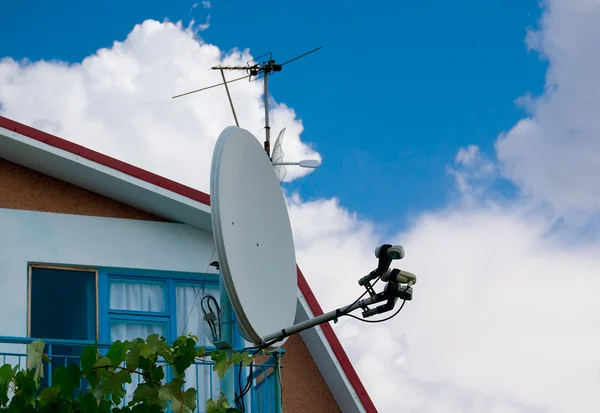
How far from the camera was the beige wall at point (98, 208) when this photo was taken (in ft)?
46.2

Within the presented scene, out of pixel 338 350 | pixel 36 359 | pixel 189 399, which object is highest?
pixel 338 350

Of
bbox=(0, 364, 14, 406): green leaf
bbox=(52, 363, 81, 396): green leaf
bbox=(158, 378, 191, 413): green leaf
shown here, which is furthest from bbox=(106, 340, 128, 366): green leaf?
bbox=(0, 364, 14, 406): green leaf

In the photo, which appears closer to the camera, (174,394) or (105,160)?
(174,394)

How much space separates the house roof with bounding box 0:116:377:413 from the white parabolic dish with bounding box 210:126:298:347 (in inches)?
105

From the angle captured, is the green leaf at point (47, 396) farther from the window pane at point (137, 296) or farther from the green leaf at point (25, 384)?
the window pane at point (137, 296)

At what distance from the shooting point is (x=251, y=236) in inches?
432

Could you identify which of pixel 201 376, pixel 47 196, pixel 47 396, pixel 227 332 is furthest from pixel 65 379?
pixel 47 196

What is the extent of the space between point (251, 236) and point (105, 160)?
3659 mm

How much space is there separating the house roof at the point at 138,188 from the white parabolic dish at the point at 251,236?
2.67 metres

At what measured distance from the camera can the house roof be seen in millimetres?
13727

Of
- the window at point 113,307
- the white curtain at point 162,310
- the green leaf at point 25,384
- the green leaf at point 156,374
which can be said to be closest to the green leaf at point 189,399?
the green leaf at point 156,374

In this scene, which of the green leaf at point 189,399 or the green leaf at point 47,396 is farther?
the green leaf at point 189,399

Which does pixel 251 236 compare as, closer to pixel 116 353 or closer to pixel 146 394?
pixel 146 394

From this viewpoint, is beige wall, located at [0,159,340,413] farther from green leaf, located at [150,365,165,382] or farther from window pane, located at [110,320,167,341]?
green leaf, located at [150,365,165,382]
